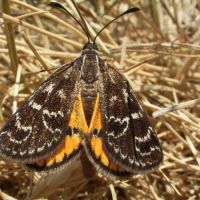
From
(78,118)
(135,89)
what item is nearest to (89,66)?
(78,118)

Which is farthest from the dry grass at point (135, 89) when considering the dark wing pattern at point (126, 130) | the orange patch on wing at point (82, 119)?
the orange patch on wing at point (82, 119)

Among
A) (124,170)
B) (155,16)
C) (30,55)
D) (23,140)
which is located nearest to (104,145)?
(124,170)

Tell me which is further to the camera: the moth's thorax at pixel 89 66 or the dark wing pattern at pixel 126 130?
the moth's thorax at pixel 89 66

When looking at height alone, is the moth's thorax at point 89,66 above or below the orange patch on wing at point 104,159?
above

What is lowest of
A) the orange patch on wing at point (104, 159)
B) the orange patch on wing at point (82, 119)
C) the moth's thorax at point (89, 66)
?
the orange patch on wing at point (104, 159)

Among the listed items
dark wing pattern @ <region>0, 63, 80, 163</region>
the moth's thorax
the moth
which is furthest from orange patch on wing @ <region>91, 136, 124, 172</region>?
the moth's thorax

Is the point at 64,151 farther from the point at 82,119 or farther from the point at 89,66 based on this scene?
the point at 89,66

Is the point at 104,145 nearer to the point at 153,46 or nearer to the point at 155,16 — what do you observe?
the point at 153,46

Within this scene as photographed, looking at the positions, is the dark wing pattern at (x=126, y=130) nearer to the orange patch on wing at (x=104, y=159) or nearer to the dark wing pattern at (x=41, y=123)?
the orange patch on wing at (x=104, y=159)
